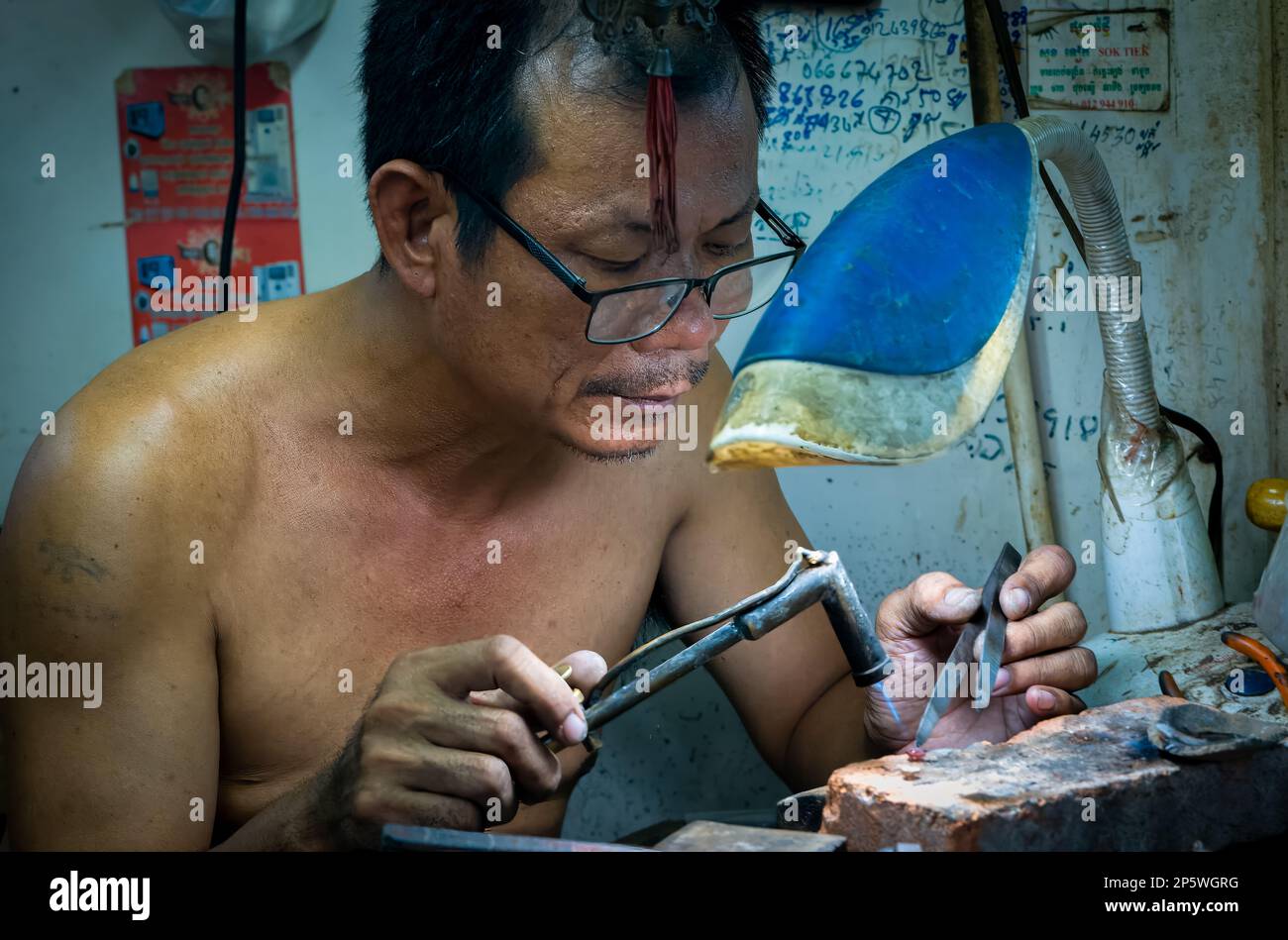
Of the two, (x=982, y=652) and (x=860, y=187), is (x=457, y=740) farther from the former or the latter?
(x=860, y=187)

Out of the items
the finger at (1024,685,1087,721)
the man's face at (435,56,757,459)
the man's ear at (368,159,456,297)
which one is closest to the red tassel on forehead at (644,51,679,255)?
the man's face at (435,56,757,459)

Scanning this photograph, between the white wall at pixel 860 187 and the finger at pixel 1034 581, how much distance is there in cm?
61

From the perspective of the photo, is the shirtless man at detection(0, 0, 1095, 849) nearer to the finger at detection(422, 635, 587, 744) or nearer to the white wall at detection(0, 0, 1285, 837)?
the finger at detection(422, 635, 587, 744)

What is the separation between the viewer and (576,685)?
1.19m

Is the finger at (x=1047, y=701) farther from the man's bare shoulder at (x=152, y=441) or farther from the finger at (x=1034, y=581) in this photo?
the man's bare shoulder at (x=152, y=441)

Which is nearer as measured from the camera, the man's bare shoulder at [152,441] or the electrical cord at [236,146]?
the man's bare shoulder at [152,441]

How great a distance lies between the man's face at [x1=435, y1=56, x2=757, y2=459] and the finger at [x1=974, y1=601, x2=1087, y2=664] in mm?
434

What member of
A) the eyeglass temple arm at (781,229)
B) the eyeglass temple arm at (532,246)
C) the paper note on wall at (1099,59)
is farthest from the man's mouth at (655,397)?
the paper note on wall at (1099,59)

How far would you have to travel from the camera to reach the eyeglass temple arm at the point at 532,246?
1225 mm

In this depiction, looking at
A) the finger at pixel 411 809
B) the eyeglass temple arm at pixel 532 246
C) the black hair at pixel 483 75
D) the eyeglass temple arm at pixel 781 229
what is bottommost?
the finger at pixel 411 809

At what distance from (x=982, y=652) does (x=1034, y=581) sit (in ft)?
0.37

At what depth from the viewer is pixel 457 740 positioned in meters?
1.12

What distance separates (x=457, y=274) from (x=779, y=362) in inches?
20.8

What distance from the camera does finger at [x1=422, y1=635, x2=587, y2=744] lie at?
1091 millimetres
